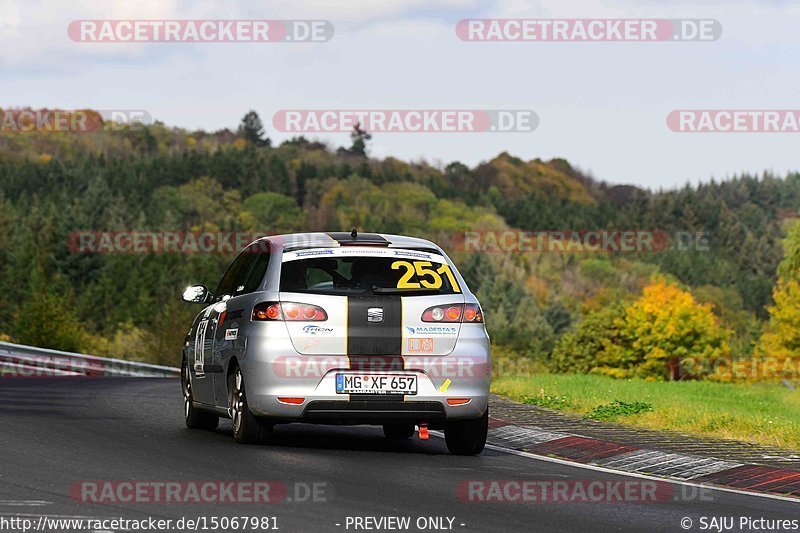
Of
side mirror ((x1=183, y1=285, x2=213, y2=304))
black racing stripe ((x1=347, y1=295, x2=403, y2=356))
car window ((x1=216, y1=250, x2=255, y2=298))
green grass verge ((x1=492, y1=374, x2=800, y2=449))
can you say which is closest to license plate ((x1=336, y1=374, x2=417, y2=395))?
black racing stripe ((x1=347, y1=295, x2=403, y2=356))

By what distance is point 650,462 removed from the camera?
11414 millimetres

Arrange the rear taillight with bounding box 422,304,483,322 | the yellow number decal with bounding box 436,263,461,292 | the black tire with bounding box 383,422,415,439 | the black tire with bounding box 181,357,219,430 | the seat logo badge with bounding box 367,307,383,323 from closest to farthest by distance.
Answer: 1. the seat logo badge with bounding box 367,307,383,323
2. the rear taillight with bounding box 422,304,483,322
3. the yellow number decal with bounding box 436,263,461,292
4. the black tire with bounding box 383,422,415,439
5. the black tire with bounding box 181,357,219,430

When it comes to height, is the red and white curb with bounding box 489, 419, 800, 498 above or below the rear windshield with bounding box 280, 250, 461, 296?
below

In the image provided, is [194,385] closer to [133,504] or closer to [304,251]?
[304,251]

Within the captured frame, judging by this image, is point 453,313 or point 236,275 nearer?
point 453,313

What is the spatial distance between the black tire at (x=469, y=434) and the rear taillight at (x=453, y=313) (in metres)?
0.85

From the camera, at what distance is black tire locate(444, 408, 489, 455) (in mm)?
11836

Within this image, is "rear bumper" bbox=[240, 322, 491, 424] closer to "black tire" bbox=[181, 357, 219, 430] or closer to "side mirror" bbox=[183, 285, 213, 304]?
"side mirror" bbox=[183, 285, 213, 304]

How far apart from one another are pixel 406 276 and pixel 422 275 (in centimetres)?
14

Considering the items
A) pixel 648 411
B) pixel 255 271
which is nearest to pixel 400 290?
pixel 255 271

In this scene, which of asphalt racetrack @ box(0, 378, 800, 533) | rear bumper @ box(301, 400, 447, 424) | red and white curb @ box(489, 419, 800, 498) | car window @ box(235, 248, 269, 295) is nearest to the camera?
asphalt racetrack @ box(0, 378, 800, 533)

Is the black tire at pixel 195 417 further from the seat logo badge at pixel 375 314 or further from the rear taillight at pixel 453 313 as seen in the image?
the rear taillight at pixel 453 313

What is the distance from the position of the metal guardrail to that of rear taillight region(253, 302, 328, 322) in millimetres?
18973

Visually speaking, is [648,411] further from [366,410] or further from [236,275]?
[236,275]
